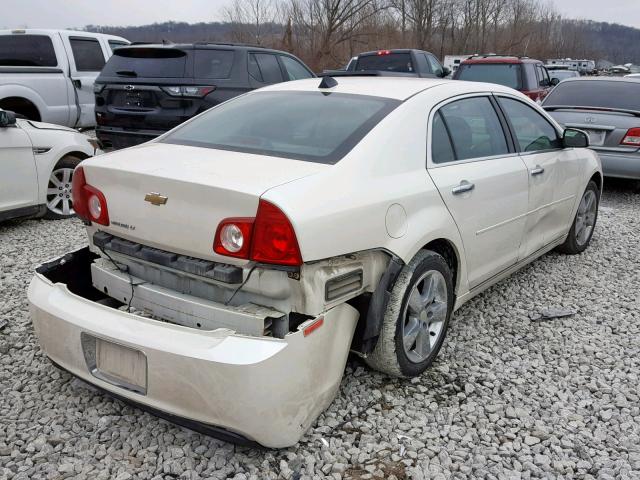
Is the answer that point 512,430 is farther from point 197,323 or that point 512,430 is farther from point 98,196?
point 98,196

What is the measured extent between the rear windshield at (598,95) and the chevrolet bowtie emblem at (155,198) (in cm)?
693

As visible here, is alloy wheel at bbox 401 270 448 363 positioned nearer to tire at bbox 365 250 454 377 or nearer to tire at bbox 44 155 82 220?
tire at bbox 365 250 454 377

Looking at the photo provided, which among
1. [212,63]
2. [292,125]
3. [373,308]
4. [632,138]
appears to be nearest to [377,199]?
[373,308]

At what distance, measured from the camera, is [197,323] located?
2.53m

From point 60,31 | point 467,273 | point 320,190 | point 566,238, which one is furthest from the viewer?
point 60,31

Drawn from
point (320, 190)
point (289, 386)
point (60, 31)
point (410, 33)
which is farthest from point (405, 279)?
point (410, 33)

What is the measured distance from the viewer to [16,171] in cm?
548

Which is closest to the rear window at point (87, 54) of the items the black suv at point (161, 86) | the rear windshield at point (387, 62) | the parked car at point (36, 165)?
the black suv at point (161, 86)

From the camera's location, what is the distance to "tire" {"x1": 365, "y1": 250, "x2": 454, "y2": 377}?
112 inches

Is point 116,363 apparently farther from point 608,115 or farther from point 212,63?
point 608,115

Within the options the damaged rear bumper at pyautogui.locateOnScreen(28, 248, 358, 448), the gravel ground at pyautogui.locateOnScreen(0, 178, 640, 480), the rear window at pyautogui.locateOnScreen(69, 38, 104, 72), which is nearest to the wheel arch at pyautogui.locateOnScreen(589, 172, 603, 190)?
the gravel ground at pyautogui.locateOnScreen(0, 178, 640, 480)

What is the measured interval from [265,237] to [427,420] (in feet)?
4.12

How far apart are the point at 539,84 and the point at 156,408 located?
11.2m

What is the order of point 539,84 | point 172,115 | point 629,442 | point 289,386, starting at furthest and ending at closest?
point 539,84, point 172,115, point 629,442, point 289,386
